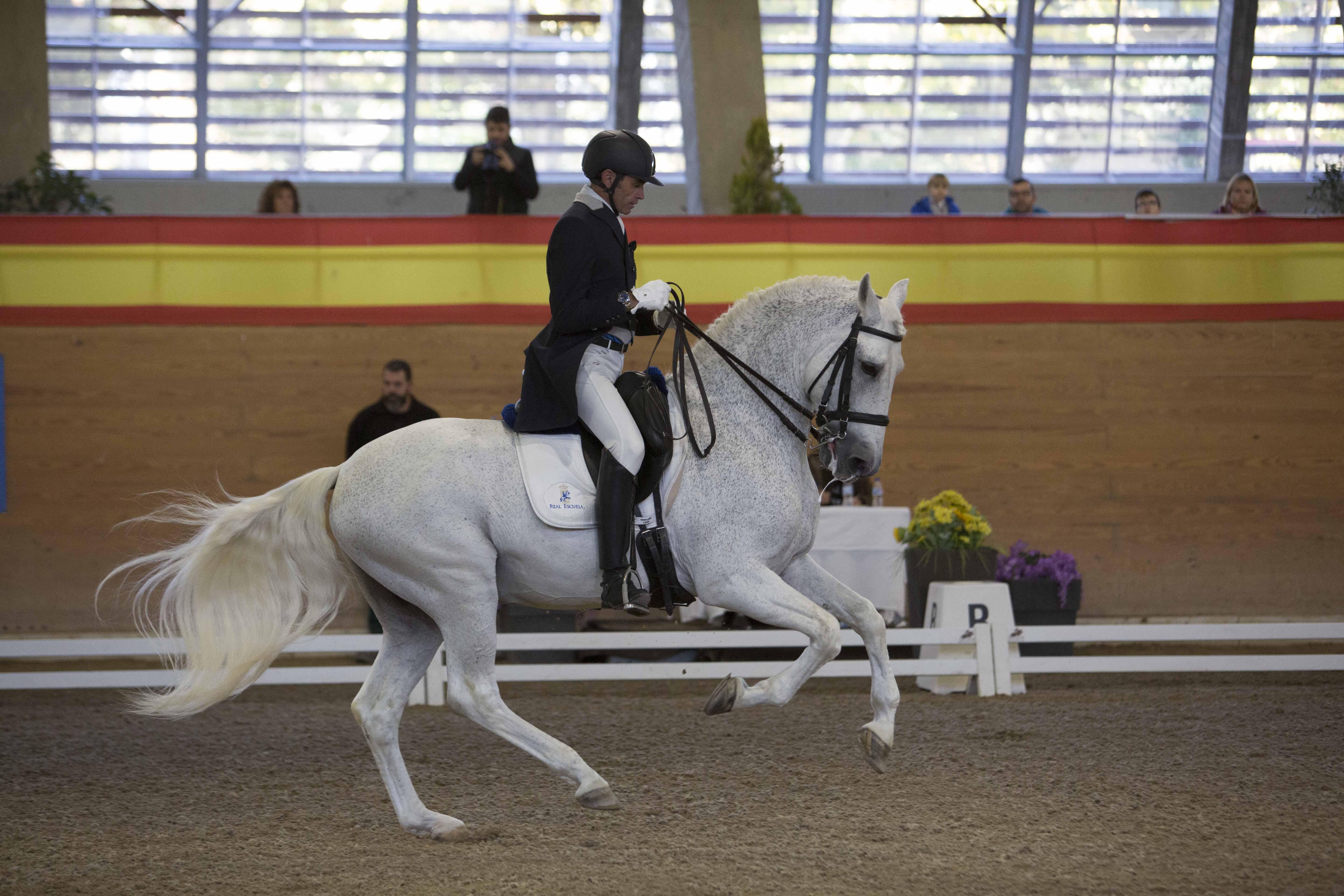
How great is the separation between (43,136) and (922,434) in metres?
9.09

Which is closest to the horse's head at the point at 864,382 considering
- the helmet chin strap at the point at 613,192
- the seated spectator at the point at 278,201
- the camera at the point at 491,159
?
the helmet chin strap at the point at 613,192

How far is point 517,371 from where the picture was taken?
8.46 meters

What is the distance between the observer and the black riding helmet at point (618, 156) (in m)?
3.93

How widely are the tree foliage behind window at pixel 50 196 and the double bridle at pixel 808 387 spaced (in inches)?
270

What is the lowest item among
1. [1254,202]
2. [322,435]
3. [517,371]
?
[322,435]

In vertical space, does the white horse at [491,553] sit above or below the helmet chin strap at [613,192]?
below

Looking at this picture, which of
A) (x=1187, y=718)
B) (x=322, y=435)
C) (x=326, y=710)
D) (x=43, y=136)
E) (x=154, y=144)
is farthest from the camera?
(x=154, y=144)

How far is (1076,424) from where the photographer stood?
8.52 metres

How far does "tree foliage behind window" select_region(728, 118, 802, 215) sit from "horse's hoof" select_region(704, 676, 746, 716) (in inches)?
229

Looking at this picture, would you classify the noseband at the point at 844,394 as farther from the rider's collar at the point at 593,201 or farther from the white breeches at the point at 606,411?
the rider's collar at the point at 593,201

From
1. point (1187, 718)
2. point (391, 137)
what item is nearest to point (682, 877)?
point (1187, 718)

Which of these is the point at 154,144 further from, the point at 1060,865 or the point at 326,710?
the point at 1060,865

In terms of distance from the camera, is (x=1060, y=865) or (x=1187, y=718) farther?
(x=1187, y=718)

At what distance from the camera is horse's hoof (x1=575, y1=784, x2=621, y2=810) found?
372 cm
